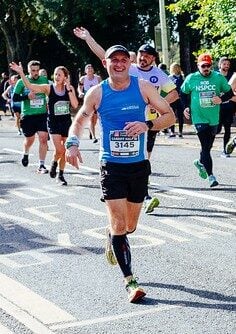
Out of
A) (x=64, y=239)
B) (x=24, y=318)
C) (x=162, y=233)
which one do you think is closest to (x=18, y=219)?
(x=64, y=239)

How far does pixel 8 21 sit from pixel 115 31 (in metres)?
13.1

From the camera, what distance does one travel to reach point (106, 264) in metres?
7.18

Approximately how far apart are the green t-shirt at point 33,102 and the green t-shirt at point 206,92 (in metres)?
3.30

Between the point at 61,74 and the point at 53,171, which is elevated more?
the point at 61,74

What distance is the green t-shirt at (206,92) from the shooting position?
1121 centimetres

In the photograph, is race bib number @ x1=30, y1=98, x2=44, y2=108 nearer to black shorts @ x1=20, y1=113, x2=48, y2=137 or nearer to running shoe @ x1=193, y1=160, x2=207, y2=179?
black shorts @ x1=20, y1=113, x2=48, y2=137

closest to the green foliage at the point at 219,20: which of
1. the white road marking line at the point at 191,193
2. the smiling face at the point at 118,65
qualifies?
the white road marking line at the point at 191,193

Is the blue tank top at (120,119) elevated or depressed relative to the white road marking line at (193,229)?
elevated

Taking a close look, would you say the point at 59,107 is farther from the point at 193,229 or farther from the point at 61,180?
the point at 193,229

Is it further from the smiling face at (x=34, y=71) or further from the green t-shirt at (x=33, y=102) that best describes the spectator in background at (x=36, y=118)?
the smiling face at (x=34, y=71)

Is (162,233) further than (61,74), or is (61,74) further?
(61,74)

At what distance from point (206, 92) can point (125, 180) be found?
5339 mm

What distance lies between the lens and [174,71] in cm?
1892

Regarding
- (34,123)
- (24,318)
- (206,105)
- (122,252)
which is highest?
(206,105)
